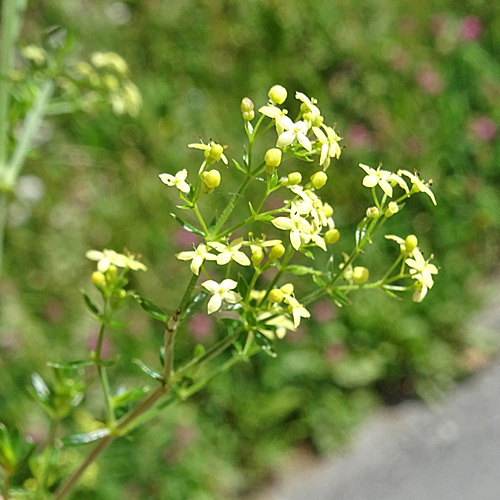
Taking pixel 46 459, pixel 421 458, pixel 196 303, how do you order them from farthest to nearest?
pixel 421 458 < pixel 46 459 < pixel 196 303

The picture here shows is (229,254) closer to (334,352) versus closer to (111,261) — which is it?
(111,261)

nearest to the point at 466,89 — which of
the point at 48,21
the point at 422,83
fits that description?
the point at 422,83

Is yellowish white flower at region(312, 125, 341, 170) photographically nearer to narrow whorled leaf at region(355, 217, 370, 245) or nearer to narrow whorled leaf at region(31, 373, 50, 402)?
narrow whorled leaf at region(355, 217, 370, 245)

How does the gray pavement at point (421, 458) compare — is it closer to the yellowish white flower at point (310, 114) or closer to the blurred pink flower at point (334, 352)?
the blurred pink flower at point (334, 352)

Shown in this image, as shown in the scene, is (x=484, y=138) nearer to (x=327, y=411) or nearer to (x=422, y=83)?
(x=422, y=83)

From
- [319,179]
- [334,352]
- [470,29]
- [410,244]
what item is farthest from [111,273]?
[470,29]

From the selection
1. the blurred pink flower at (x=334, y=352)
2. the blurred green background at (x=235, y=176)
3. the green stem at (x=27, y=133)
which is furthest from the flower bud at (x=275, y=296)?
the blurred pink flower at (x=334, y=352)
